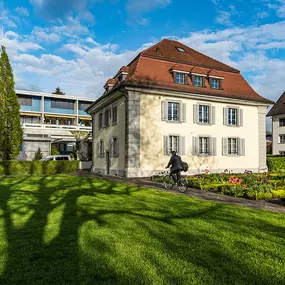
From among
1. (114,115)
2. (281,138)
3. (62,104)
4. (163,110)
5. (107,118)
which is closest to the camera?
(163,110)

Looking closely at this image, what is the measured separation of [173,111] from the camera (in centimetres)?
2269

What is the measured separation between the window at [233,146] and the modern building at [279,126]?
28.0 metres

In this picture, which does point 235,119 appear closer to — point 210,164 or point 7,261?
point 210,164

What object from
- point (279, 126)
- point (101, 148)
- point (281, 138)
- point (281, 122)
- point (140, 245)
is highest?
point (281, 122)

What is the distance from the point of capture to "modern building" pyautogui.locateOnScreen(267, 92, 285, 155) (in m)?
49.0

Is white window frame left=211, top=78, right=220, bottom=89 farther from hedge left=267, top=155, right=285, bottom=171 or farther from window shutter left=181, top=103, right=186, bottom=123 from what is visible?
hedge left=267, top=155, right=285, bottom=171

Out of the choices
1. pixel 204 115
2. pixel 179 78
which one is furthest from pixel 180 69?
pixel 204 115

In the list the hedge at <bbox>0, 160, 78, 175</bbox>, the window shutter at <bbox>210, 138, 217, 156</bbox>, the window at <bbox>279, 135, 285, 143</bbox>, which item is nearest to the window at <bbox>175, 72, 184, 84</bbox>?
the window shutter at <bbox>210, 138, 217, 156</bbox>

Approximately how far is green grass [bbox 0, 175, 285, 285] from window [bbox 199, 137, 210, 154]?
15343mm

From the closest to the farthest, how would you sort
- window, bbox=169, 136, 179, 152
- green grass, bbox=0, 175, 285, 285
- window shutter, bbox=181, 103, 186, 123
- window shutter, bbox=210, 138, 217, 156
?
green grass, bbox=0, 175, 285, 285, window, bbox=169, 136, 179, 152, window shutter, bbox=181, 103, 186, 123, window shutter, bbox=210, 138, 217, 156

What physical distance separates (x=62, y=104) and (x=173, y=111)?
134 feet

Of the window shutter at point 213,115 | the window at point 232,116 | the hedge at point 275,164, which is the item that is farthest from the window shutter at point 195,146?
the hedge at point 275,164

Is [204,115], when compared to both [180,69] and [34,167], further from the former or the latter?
[34,167]

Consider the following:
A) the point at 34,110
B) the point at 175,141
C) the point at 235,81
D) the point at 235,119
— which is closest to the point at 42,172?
the point at 175,141
